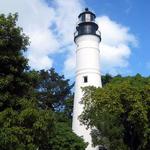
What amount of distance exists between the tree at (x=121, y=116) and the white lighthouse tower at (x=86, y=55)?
6.31 m

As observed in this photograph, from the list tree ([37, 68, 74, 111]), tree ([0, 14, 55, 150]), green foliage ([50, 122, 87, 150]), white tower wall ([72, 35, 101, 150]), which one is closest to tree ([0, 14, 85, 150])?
tree ([0, 14, 55, 150])

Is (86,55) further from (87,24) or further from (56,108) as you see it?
(56,108)

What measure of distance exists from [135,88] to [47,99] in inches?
669

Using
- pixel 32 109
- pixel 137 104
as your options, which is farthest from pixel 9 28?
pixel 137 104

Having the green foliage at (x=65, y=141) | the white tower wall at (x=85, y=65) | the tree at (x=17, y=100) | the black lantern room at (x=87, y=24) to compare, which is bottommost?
the tree at (x=17, y=100)

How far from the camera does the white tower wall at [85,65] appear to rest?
1591 inches

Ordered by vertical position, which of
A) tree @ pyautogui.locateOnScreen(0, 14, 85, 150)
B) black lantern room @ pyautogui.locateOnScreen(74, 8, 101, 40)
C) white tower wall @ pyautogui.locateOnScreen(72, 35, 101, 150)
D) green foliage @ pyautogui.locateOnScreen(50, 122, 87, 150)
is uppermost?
black lantern room @ pyautogui.locateOnScreen(74, 8, 101, 40)

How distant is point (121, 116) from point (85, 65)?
9.45 m

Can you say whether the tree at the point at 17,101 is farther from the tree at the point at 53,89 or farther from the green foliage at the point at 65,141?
the tree at the point at 53,89

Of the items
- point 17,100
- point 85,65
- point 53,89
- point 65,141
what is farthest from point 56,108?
point 17,100

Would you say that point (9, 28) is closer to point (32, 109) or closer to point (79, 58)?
point (32, 109)

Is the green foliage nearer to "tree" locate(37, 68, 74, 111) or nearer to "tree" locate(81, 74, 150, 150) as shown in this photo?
"tree" locate(81, 74, 150, 150)

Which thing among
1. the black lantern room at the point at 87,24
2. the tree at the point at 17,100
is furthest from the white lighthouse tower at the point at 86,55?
the tree at the point at 17,100

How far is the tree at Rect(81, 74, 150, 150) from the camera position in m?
31.5
